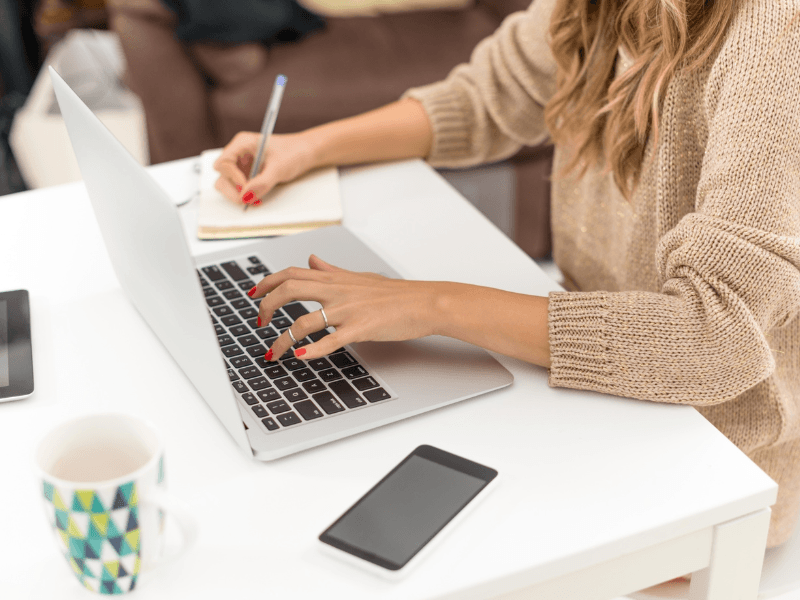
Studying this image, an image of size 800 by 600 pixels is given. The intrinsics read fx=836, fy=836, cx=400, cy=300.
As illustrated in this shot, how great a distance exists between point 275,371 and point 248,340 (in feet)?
0.20

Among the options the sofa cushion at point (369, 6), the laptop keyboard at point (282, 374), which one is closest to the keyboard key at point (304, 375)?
the laptop keyboard at point (282, 374)

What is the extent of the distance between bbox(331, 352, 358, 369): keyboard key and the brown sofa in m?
1.39

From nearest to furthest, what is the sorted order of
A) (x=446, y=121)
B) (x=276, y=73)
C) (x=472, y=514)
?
(x=472, y=514) → (x=446, y=121) → (x=276, y=73)

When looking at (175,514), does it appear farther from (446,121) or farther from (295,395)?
(446,121)

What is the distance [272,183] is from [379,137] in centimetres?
18

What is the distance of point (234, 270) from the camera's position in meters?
0.87

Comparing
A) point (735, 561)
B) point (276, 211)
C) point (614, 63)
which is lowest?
point (735, 561)

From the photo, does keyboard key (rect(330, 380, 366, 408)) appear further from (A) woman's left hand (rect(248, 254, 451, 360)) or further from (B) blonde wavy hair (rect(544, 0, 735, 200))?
(B) blonde wavy hair (rect(544, 0, 735, 200))

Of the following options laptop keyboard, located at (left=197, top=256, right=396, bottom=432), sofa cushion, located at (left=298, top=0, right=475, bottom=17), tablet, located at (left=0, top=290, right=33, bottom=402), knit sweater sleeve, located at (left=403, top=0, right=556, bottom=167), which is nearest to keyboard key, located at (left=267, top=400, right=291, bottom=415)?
laptop keyboard, located at (left=197, top=256, right=396, bottom=432)

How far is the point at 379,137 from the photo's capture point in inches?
43.3

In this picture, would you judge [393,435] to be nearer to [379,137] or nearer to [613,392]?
[613,392]

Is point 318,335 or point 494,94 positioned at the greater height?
point 494,94

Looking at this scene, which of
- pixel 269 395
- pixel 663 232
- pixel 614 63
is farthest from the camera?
pixel 614 63

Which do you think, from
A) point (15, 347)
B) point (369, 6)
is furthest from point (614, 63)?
point (369, 6)
